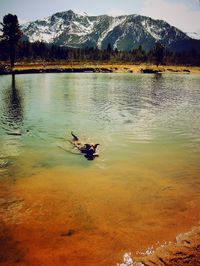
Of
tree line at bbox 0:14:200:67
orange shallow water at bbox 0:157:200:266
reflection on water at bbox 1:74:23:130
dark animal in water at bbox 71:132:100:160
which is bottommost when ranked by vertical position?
orange shallow water at bbox 0:157:200:266

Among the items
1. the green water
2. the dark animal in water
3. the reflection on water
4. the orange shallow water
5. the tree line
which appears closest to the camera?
the orange shallow water

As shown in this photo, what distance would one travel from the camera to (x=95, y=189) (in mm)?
11430

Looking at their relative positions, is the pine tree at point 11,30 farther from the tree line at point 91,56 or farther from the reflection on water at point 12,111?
the reflection on water at point 12,111

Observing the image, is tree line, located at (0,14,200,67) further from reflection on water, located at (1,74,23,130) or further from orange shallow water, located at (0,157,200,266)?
orange shallow water, located at (0,157,200,266)

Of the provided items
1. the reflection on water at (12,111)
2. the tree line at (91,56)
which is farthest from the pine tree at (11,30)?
the reflection on water at (12,111)

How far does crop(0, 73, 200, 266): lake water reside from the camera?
809 centimetres

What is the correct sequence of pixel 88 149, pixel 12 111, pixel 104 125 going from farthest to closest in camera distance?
1. pixel 12 111
2. pixel 104 125
3. pixel 88 149

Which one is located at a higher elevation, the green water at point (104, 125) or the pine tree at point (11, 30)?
the pine tree at point (11, 30)

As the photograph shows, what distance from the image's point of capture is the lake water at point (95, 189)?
809 cm

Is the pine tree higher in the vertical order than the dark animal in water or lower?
higher

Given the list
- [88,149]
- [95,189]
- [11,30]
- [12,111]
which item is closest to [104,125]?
[88,149]

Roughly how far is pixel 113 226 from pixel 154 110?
21.0 metres

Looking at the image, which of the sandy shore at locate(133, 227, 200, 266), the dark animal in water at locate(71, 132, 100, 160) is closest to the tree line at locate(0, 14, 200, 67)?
the dark animal in water at locate(71, 132, 100, 160)

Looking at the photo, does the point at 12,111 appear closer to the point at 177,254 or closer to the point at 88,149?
the point at 88,149
